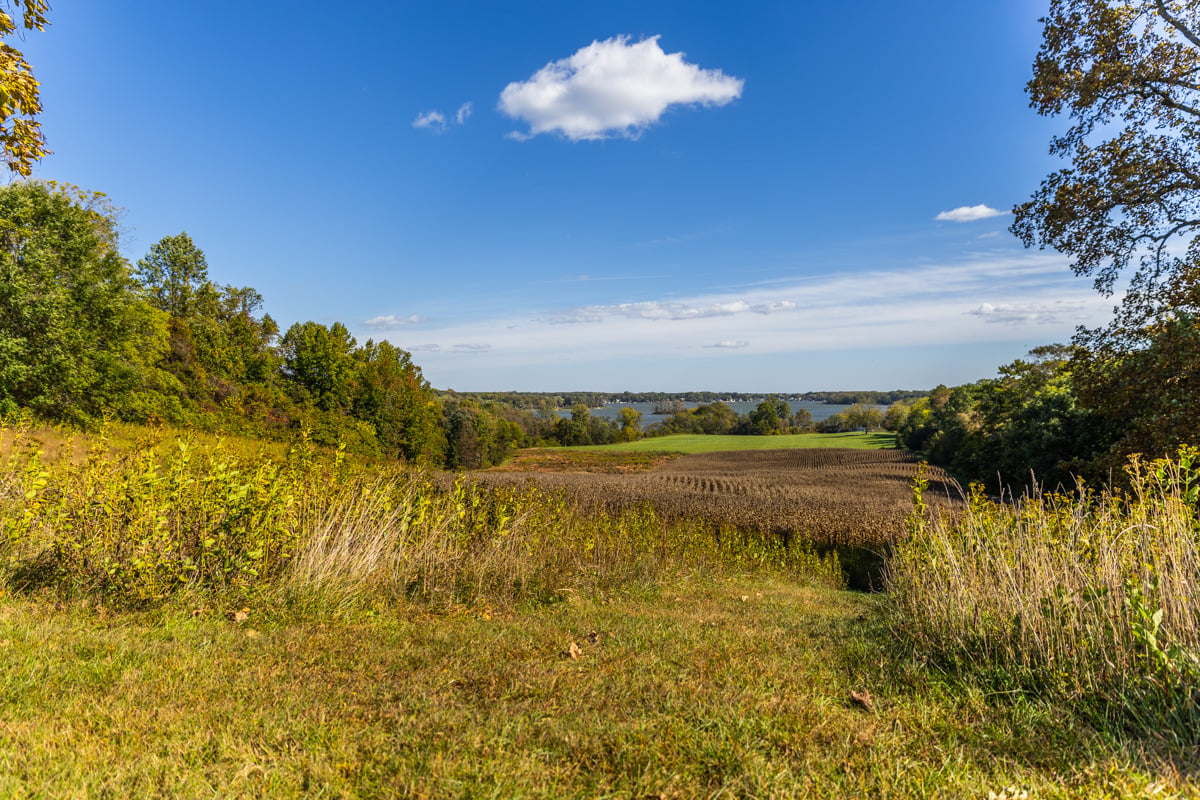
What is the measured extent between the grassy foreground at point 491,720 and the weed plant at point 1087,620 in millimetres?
366

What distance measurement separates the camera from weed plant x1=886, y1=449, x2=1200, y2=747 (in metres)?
3.26

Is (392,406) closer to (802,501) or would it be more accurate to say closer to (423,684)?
(802,501)

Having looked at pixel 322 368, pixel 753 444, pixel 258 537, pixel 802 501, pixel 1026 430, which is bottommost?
pixel 753 444

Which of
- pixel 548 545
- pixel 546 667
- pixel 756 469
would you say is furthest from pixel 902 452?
pixel 546 667

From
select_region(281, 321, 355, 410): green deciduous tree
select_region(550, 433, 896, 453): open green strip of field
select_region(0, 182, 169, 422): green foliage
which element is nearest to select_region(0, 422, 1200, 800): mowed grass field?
select_region(0, 182, 169, 422): green foliage

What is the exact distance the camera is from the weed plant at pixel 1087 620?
10.7 feet

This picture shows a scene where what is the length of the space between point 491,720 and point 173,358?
123ft

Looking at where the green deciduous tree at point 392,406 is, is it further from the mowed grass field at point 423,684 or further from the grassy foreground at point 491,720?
the grassy foreground at point 491,720

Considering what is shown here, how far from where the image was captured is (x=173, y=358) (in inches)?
1264

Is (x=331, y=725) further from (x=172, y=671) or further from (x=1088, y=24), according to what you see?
(x=1088, y=24)

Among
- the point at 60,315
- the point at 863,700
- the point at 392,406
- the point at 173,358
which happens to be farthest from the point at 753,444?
the point at 863,700

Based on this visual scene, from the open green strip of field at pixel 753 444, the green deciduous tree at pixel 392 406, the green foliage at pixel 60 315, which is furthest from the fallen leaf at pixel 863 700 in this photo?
the open green strip of field at pixel 753 444

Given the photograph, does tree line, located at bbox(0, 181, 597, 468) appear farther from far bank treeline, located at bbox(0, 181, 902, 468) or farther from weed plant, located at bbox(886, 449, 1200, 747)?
weed plant, located at bbox(886, 449, 1200, 747)

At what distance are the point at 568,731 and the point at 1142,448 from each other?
13.0m
